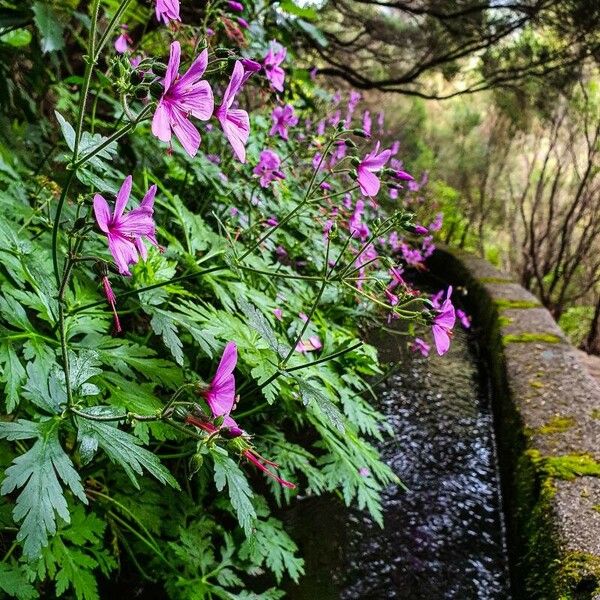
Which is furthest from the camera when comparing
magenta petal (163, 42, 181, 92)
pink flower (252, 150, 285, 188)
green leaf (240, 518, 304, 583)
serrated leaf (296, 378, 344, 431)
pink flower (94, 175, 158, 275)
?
pink flower (252, 150, 285, 188)

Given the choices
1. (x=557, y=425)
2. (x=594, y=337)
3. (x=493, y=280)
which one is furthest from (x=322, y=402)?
(x=594, y=337)

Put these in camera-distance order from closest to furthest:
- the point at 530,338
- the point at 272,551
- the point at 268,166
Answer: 1. the point at 272,551
2. the point at 268,166
3. the point at 530,338

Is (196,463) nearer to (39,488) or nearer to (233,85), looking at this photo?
(39,488)

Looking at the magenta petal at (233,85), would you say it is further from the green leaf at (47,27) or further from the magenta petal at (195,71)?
the green leaf at (47,27)

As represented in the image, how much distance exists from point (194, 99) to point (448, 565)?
2.41m

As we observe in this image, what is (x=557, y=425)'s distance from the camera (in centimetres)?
293

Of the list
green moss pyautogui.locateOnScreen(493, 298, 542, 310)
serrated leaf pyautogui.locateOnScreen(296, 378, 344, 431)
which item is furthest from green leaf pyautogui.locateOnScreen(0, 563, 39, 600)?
green moss pyautogui.locateOnScreen(493, 298, 542, 310)

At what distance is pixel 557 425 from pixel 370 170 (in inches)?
85.0

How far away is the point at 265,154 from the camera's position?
2262 millimetres

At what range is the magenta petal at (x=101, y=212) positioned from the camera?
2.97ft

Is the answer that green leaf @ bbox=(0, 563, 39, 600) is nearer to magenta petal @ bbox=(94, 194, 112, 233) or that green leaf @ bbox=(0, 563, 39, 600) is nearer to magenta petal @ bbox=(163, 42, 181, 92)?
magenta petal @ bbox=(94, 194, 112, 233)

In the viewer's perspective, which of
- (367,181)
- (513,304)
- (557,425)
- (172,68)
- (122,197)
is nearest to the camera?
(172,68)

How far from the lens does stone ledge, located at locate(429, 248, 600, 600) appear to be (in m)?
2.06

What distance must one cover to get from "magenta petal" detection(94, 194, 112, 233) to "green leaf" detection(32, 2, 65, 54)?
155 centimetres
